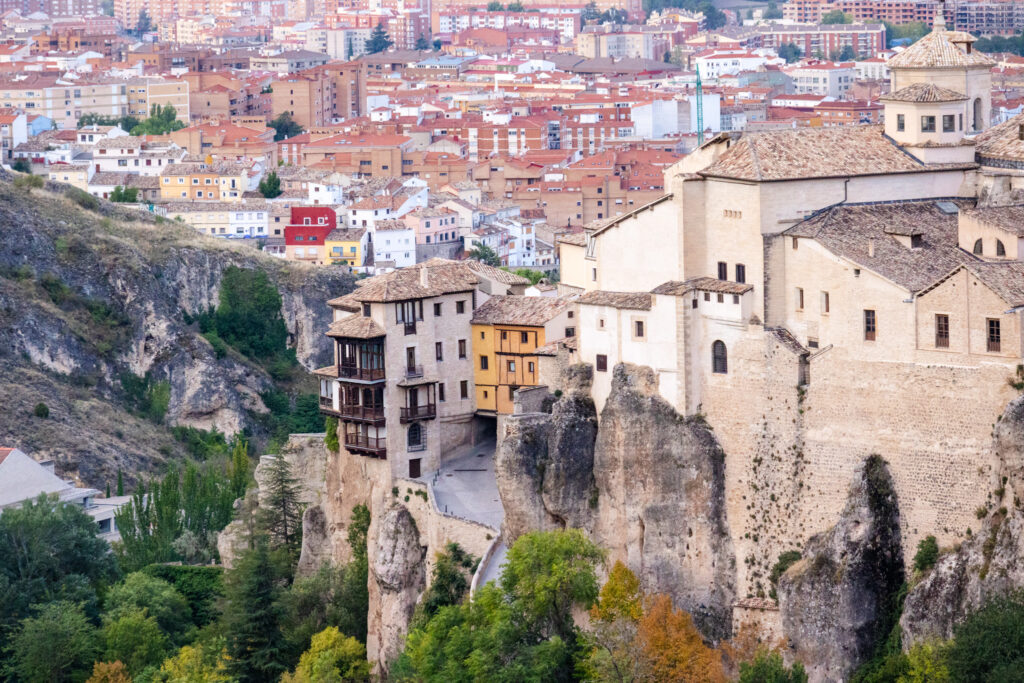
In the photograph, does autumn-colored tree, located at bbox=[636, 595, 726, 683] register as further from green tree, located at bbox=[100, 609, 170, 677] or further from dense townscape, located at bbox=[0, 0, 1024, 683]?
green tree, located at bbox=[100, 609, 170, 677]

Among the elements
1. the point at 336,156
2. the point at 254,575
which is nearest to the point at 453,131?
the point at 336,156

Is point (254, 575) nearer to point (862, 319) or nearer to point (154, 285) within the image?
point (862, 319)

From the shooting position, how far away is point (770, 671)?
55.5 m

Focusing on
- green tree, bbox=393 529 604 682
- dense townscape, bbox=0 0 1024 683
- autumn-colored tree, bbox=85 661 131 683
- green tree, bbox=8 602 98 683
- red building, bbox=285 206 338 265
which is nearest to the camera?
dense townscape, bbox=0 0 1024 683

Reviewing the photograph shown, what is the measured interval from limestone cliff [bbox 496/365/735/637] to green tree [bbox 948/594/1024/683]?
Answer: 7740 millimetres

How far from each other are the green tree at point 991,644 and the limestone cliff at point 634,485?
25.4 feet

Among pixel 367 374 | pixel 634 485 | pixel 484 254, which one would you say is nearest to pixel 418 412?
pixel 367 374

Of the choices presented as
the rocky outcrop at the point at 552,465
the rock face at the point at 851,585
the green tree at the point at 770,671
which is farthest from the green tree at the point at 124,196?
the green tree at the point at 770,671

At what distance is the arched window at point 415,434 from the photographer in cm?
6675

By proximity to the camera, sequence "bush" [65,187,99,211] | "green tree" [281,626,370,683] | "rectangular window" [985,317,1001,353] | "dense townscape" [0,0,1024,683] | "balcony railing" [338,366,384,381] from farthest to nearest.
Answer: "bush" [65,187,99,211], "balcony railing" [338,366,384,381], "green tree" [281,626,370,683], "dense townscape" [0,0,1024,683], "rectangular window" [985,317,1001,353]

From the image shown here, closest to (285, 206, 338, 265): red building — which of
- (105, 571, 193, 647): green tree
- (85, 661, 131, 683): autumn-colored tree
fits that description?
(105, 571, 193, 647): green tree

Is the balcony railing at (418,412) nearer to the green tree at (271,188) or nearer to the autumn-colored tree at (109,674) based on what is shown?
the autumn-colored tree at (109,674)

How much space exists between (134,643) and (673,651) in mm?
19041

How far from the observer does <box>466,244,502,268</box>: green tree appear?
445 feet
